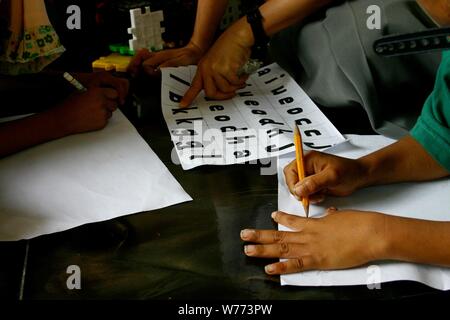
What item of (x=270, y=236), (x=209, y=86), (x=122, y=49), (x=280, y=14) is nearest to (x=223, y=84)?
(x=209, y=86)

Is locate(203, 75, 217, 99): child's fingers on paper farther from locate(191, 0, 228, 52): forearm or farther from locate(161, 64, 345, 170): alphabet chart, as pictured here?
locate(191, 0, 228, 52): forearm

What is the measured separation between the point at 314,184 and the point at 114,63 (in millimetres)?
484

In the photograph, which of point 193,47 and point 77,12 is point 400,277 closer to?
point 193,47

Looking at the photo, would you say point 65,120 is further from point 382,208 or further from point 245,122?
point 382,208

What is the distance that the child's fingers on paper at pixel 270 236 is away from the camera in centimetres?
50

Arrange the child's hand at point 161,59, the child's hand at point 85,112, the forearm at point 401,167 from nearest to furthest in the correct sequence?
the forearm at point 401,167 < the child's hand at point 85,112 < the child's hand at point 161,59

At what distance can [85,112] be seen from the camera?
2.37 ft

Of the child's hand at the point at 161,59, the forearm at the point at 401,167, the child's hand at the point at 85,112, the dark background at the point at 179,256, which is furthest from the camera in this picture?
the child's hand at the point at 161,59

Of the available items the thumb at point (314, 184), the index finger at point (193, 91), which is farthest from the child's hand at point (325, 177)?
the index finger at point (193, 91)

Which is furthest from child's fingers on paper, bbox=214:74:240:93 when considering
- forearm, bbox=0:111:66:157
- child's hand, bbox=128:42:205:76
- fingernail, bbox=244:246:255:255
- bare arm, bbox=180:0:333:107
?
fingernail, bbox=244:246:255:255

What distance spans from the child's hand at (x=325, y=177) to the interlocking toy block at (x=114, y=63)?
1.36 feet

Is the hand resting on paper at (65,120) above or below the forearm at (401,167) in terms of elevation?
above

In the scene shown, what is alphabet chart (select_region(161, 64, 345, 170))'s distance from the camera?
0.66m

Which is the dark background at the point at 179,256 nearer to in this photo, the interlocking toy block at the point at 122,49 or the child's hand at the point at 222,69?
the child's hand at the point at 222,69
